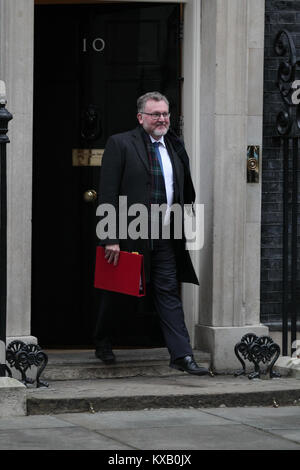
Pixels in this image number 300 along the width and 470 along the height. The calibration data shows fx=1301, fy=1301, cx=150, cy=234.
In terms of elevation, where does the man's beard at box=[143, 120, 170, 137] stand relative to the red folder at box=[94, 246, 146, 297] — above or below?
above

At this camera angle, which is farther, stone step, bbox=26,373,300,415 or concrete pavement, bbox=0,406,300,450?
stone step, bbox=26,373,300,415

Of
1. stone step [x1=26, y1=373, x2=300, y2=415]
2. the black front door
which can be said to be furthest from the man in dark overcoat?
the black front door

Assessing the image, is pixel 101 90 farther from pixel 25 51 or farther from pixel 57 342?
pixel 57 342

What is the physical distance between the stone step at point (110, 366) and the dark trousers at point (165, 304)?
27 centimetres

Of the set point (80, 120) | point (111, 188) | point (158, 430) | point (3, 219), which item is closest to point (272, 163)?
point (80, 120)

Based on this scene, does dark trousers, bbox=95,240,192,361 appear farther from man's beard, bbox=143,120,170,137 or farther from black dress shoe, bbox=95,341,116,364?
man's beard, bbox=143,120,170,137

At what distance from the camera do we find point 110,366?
933 cm

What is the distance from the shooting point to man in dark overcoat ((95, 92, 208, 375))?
898 centimetres

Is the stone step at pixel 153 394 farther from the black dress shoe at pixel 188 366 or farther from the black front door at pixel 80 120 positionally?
the black front door at pixel 80 120

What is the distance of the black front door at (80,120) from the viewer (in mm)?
9945

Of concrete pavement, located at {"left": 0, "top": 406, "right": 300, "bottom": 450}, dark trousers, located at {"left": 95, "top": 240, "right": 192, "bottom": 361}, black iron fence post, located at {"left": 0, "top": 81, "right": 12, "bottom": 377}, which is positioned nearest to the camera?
concrete pavement, located at {"left": 0, "top": 406, "right": 300, "bottom": 450}

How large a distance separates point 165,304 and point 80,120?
1803mm

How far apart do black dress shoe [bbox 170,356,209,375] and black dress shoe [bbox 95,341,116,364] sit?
58 centimetres

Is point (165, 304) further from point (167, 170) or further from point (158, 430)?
point (158, 430)
